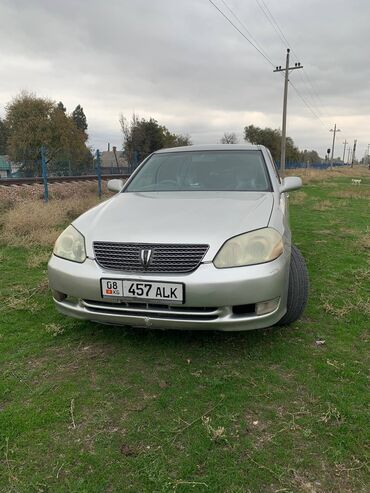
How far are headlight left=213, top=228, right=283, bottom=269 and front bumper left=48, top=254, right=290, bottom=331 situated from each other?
5 centimetres

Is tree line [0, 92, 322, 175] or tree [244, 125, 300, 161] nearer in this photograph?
tree line [0, 92, 322, 175]

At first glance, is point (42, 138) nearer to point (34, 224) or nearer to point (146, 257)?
point (34, 224)

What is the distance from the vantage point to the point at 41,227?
7.20 m

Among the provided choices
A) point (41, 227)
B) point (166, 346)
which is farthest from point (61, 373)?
point (41, 227)

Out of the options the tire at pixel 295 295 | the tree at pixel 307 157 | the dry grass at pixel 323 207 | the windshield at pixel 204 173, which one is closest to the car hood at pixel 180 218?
the windshield at pixel 204 173

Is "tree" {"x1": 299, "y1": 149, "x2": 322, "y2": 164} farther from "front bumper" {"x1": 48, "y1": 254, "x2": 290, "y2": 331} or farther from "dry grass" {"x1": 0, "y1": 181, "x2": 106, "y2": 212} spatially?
"front bumper" {"x1": 48, "y1": 254, "x2": 290, "y2": 331}

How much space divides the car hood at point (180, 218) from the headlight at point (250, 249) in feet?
0.15

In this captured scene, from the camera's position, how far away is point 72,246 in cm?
268

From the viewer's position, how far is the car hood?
243cm

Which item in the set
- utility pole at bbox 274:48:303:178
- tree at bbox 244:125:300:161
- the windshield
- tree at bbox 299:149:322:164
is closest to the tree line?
utility pole at bbox 274:48:303:178

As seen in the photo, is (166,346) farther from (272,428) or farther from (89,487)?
(89,487)

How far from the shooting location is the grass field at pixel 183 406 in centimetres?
166

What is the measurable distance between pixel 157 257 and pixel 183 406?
88 cm

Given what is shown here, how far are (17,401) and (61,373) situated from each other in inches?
13.3
